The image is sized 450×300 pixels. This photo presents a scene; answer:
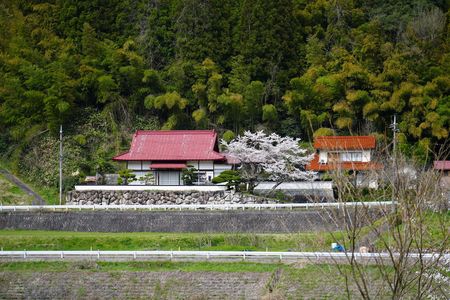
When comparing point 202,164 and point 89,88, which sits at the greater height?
point 89,88

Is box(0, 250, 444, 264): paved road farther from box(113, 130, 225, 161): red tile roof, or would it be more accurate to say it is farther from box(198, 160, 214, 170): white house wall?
box(198, 160, 214, 170): white house wall

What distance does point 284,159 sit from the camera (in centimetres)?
3688

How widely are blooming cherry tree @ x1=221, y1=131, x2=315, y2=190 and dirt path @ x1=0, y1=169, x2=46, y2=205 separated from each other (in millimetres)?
9783

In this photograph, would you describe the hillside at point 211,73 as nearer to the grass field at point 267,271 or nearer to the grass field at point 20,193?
the grass field at point 20,193

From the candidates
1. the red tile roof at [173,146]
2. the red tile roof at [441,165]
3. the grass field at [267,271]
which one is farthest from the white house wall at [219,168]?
the grass field at [267,271]

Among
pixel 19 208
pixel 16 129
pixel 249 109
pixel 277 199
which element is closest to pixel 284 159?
pixel 277 199

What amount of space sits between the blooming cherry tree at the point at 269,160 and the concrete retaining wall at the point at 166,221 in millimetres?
5811

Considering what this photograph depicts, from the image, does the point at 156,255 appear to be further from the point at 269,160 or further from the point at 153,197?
the point at 269,160

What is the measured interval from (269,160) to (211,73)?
894 centimetres

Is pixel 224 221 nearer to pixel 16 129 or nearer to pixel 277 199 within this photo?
pixel 277 199

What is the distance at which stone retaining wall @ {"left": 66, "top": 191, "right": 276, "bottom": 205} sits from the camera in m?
34.7

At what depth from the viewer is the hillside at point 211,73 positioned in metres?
40.8

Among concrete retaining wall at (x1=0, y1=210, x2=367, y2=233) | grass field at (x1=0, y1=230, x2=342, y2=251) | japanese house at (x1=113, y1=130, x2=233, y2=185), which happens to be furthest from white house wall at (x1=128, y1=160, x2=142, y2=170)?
grass field at (x1=0, y1=230, x2=342, y2=251)

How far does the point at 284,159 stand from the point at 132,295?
16530mm
